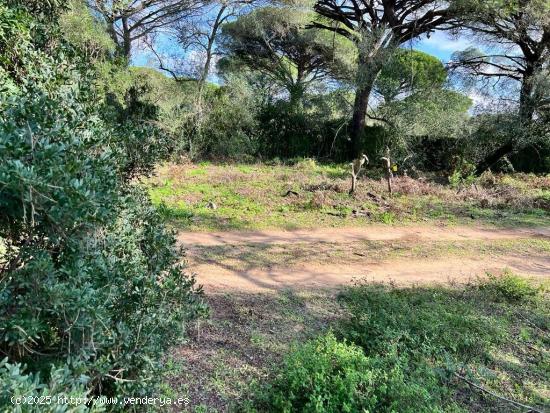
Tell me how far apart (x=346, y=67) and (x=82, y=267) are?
15948 millimetres

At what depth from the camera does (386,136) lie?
1482 cm

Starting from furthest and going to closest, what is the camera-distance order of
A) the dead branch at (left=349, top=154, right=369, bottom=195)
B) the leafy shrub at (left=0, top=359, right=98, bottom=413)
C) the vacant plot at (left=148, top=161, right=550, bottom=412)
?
the dead branch at (left=349, top=154, right=369, bottom=195) → the vacant plot at (left=148, top=161, right=550, bottom=412) → the leafy shrub at (left=0, top=359, right=98, bottom=413)

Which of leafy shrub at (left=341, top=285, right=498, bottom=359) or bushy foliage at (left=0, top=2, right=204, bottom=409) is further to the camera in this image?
leafy shrub at (left=341, top=285, right=498, bottom=359)

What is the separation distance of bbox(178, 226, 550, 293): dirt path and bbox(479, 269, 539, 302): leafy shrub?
1.20 ft

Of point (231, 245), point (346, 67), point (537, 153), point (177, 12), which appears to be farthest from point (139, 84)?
point (537, 153)

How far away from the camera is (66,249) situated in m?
1.75

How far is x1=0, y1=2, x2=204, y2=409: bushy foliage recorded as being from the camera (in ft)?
4.90

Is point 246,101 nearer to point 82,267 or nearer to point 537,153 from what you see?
point 537,153

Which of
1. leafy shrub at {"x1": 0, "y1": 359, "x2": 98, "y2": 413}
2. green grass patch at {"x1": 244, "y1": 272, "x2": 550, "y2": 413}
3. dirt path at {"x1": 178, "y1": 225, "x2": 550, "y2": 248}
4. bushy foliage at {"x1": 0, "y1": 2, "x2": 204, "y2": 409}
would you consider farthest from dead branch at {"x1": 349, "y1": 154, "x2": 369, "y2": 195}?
leafy shrub at {"x1": 0, "y1": 359, "x2": 98, "y2": 413}

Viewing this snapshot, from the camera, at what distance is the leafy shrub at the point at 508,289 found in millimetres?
4773

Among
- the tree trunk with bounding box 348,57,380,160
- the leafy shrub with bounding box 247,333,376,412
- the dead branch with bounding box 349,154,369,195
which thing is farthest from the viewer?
the tree trunk with bounding box 348,57,380,160

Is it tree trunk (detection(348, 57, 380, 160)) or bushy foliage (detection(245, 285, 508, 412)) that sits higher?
tree trunk (detection(348, 57, 380, 160))

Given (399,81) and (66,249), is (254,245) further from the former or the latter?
(399,81)

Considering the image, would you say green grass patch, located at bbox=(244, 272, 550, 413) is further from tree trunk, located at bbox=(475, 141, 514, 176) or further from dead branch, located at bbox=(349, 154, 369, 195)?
tree trunk, located at bbox=(475, 141, 514, 176)
